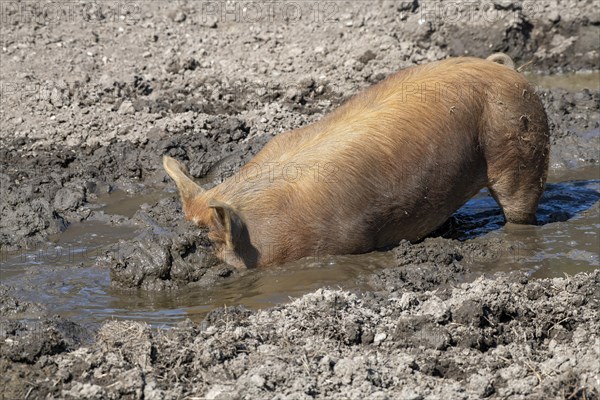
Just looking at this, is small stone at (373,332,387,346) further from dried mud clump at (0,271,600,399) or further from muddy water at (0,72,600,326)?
muddy water at (0,72,600,326)

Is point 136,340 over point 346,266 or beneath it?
over

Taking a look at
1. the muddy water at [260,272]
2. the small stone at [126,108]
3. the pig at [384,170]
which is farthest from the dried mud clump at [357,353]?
the small stone at [126,108]

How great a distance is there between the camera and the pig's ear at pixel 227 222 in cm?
708

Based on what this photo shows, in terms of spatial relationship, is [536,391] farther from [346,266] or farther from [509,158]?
[509,158]

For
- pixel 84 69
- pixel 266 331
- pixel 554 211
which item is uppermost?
pixel 84 69

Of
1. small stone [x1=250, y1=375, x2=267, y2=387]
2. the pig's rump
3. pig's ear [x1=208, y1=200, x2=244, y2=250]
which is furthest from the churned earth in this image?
the pig's rump

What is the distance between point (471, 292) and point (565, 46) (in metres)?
8.50

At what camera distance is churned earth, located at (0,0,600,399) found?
18.0 feet

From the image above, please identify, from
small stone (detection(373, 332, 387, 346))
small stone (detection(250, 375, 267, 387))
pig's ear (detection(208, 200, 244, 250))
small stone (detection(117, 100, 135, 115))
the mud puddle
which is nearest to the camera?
small stone (detection(250, 375, 267, 387))

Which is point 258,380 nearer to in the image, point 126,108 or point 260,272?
point 260,272

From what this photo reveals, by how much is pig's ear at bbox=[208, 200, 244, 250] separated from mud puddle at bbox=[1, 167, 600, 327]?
329 mm

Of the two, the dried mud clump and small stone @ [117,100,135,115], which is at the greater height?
small stone @ [117,100,135,115]

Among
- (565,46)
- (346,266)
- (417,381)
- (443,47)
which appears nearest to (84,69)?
(443,47)

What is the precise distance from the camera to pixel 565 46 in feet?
46.2
